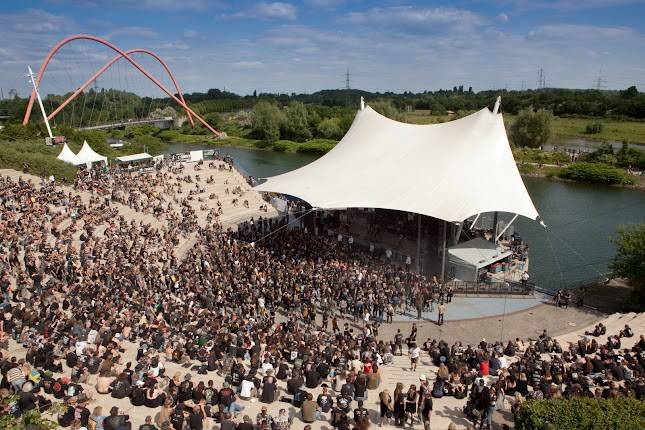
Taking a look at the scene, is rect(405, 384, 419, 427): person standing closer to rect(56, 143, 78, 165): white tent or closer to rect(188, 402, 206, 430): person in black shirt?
rect(188, 402, 206, 430): person in black shirt

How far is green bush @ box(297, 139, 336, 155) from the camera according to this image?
64.6 metres

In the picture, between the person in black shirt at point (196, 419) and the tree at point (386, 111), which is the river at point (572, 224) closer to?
the tree at point (386, 111)

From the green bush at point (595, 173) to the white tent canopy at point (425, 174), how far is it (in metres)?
29.7

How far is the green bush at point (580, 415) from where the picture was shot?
7.97m

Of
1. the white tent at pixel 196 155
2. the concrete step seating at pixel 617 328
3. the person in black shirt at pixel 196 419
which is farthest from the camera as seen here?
the white tent at pixel 196 155

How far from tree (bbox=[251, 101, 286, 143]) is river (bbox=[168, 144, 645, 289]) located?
17207 mm

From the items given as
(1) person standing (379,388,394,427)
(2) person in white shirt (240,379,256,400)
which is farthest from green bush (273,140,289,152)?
(1) person standing (379,388,394,427)

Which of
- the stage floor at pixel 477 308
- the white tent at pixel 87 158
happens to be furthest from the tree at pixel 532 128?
the white tent at pixel 87 158

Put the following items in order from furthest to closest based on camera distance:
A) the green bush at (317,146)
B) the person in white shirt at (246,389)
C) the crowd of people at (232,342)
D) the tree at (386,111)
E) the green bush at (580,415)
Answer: the green bush at (317,146) → the tree at (386,111) → the person in white shirt at (246,389) → the crowd of people at (232,342) → the green bush at (580,415)

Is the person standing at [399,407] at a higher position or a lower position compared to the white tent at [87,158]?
lower

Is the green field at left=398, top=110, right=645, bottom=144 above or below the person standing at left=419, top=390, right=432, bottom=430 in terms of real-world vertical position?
above

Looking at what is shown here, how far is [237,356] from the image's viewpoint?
37.6 feet

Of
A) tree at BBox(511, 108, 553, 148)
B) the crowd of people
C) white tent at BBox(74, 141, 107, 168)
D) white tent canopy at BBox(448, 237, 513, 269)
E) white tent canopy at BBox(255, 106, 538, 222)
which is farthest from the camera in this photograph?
tree at BBox(511, 108, 553, 148)

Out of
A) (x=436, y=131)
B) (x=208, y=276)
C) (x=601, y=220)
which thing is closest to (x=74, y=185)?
(x=208, y=276)
